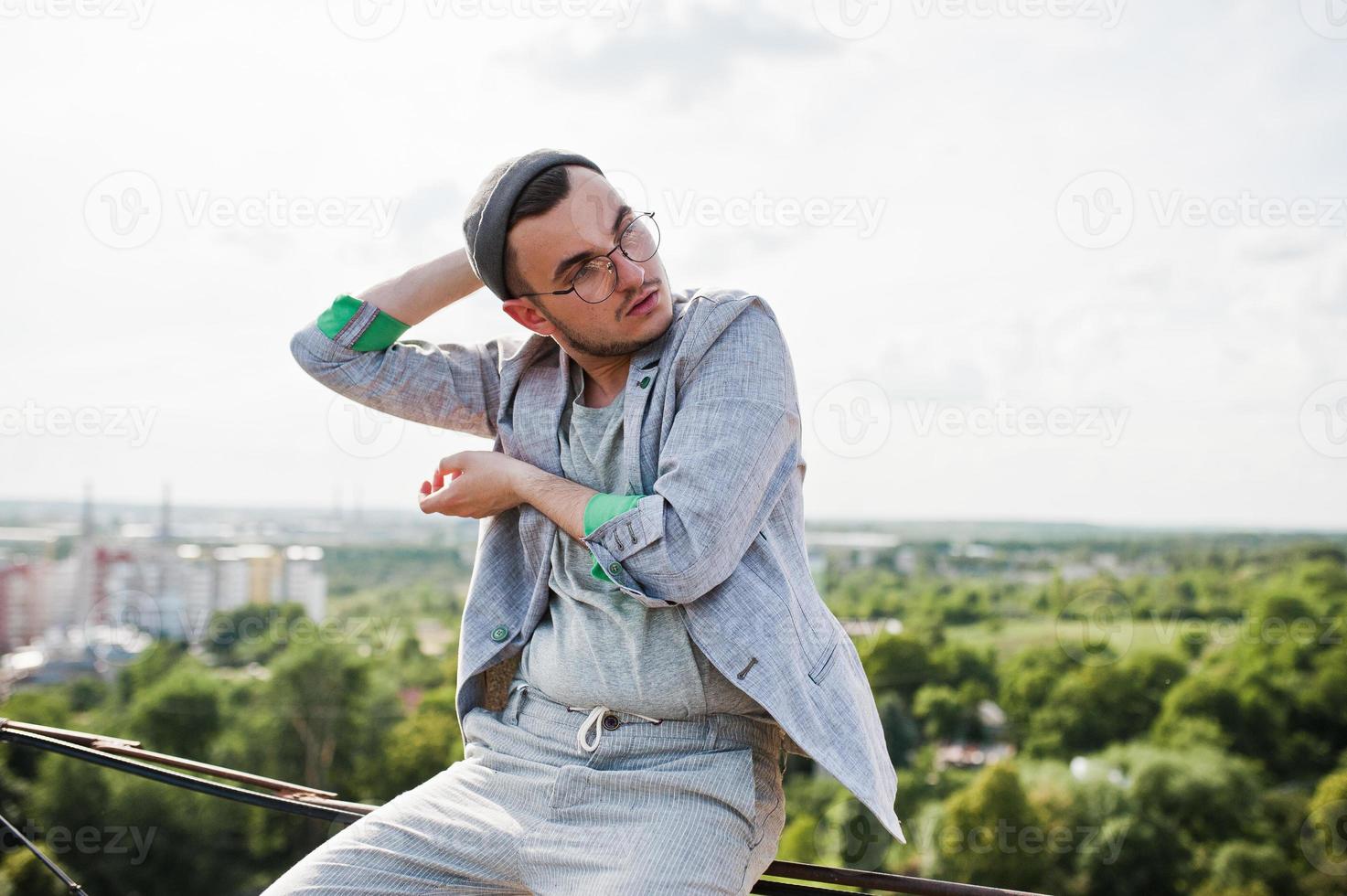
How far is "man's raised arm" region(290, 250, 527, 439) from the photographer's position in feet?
6.91

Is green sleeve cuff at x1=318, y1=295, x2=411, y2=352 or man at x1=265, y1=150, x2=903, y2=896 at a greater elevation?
green sleeve cuff at x1=318, y1=295, x2=411, y2=352

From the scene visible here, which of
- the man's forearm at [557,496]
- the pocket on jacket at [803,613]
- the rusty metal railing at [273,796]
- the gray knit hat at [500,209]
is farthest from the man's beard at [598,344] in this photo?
the rusty metal railing at [273,796]

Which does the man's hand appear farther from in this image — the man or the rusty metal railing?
the rusty metal railing

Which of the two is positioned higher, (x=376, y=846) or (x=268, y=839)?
(x=376, y=846)

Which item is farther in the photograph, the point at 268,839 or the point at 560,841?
the point at 268,839

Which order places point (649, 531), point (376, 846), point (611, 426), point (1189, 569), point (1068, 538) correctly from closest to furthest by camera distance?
1. point (649, 531)
2. point (376, 846)
3. point (611, 426)
4. point (1189, 569)
5. point (1068, 538)

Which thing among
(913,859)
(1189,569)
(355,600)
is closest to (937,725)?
(913,859)

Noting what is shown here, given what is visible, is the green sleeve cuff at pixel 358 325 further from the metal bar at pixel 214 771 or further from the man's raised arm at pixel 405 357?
the metal bar at pixel 214 771

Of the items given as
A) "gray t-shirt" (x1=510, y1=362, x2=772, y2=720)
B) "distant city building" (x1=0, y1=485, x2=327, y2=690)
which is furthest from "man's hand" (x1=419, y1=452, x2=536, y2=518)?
"distant city building" (x1=0, y1=485, x2=327, y2=690)

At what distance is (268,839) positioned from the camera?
40.9m

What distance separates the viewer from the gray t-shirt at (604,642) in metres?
1.73

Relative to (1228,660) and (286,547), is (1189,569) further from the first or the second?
(286,547)

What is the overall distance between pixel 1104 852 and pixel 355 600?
35.0 metres

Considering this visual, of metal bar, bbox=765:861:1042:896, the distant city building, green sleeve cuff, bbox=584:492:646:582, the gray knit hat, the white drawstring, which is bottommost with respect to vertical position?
the distant city building
